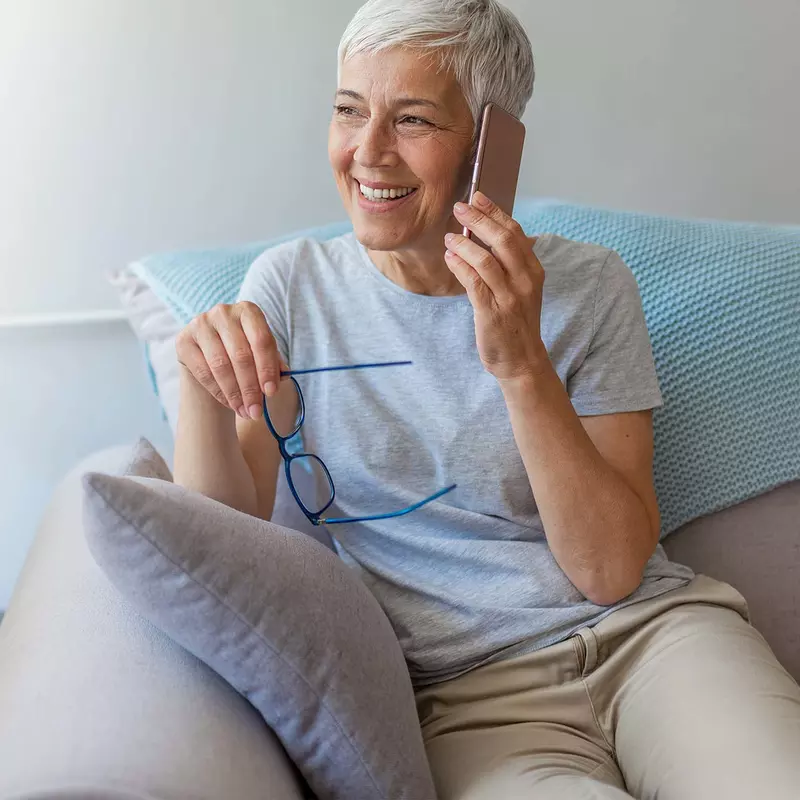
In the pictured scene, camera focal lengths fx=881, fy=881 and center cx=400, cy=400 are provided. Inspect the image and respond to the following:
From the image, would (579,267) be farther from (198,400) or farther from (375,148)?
(198,400)

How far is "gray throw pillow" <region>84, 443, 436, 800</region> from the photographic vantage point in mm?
797

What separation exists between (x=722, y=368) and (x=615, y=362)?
0.28m

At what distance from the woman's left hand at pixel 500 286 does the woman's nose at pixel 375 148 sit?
134 mm

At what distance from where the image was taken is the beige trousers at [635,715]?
3.01 ft

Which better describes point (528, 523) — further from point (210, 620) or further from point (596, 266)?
point (210, 620)

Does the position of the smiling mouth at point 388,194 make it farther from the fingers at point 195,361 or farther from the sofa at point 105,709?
the sofa at point 105,709

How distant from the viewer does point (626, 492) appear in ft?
3.62

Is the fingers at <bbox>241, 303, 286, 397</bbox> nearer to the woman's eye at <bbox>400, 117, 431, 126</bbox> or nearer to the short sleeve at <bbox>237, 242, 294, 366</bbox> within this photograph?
the short sleeve at <bbox>237, 242, 294, 366</bbox>

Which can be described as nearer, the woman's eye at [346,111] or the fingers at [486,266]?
the fingers at [486,266]

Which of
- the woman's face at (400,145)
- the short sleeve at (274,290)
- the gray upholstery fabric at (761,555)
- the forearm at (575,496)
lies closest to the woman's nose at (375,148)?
the woman's face at (400,145)

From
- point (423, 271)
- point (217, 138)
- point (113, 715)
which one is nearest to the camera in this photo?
point (113, 715)

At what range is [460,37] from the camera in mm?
1084

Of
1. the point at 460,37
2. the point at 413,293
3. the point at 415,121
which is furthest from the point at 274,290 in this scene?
the point at 460,37

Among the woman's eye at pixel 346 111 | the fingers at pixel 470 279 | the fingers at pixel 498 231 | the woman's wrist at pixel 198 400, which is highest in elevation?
the woman's eye at pixel 346 111
